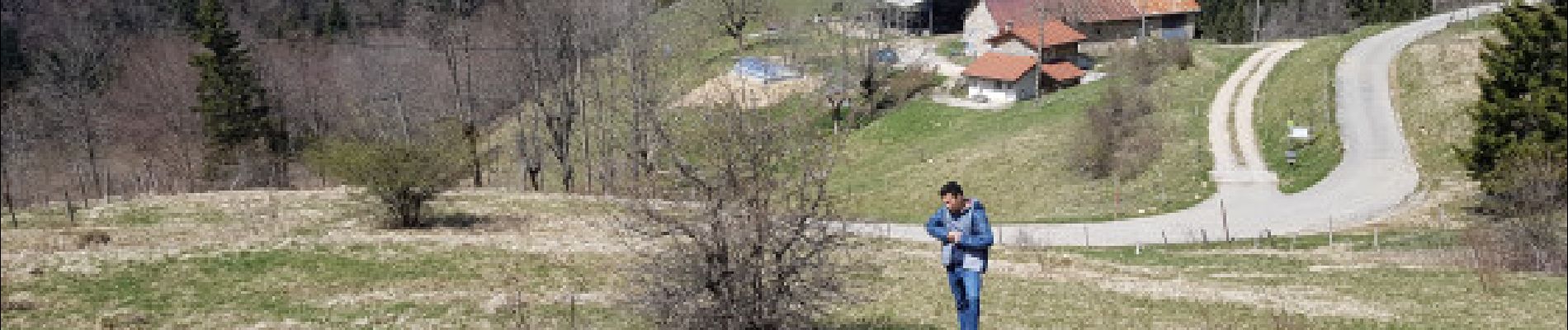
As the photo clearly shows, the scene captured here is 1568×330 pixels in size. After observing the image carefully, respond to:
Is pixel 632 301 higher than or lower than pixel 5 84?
lower

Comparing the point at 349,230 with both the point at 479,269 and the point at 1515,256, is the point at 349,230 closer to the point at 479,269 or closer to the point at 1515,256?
the point at 479,269

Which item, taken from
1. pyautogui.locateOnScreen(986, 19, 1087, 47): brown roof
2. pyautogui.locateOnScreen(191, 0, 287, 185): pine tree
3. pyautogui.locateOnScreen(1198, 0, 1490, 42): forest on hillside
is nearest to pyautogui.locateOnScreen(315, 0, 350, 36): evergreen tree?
pyautogui.locateOnScreen(191, 0, 287, 185): pine tree

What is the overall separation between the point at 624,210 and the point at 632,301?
54.3 inches

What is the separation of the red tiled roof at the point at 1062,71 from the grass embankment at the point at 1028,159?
2.09 m

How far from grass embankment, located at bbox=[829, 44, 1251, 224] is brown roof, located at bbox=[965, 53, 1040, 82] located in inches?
93.3

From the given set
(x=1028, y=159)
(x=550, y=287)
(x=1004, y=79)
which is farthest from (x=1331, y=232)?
(x=1004, y=79)

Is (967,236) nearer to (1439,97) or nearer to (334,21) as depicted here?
(1439,97)

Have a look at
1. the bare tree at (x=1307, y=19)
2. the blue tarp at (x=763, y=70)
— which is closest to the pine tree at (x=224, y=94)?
the blue tarp at (x=763, y=70)

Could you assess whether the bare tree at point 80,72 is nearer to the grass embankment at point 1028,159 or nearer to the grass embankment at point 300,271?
the grass embankment at point 300,271

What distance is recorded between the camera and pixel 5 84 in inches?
2894

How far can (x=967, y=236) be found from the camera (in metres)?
13.9

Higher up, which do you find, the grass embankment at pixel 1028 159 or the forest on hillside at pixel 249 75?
the forest on hillside at pixel 249 75

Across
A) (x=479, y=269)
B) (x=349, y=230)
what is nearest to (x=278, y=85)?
(x=349, y=230)

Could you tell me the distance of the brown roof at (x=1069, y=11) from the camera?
95.4 m
